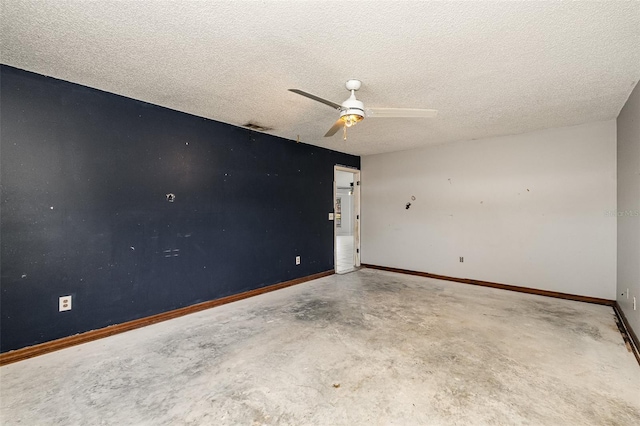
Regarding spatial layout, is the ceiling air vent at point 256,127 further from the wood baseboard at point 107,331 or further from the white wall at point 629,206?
the white wall at point 629,206

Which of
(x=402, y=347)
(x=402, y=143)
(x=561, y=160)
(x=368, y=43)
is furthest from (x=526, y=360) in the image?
(x=402, y=143)

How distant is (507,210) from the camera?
177 inches

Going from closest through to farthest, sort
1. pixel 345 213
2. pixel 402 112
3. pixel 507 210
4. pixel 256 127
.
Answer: pixel 402 112 < pixel 256 127 < pixel 507 210 < pixel 345 213

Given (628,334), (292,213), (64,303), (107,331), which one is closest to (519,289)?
(628,334)

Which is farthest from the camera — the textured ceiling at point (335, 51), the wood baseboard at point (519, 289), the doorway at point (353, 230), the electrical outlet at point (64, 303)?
the doorway at point (353, 230)

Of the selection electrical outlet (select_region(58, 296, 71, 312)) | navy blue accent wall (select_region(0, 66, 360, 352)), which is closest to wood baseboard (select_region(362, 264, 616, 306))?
navy blue accent wall (select_region(0, 66, 360, 352))

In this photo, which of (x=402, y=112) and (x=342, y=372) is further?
(x=402, y=112)

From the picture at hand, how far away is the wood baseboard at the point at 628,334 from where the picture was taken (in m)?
2.48

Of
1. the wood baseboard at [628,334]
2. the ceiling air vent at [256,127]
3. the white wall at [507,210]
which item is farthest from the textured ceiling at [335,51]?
the wood baseboard at [628,334]

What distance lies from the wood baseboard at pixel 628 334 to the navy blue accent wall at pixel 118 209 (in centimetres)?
395

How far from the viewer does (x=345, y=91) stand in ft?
9.07

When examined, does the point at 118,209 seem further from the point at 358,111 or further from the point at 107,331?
the point at 358,111

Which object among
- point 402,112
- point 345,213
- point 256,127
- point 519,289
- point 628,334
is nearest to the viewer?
point 402,112

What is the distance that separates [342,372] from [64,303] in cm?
256
